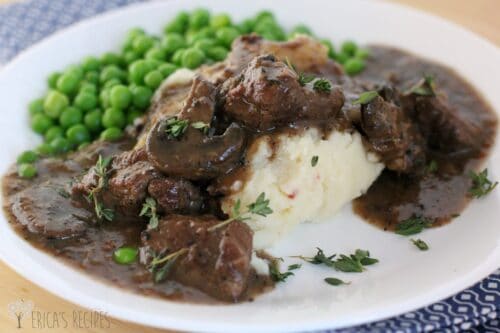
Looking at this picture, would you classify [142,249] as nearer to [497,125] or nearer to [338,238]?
[338,238]

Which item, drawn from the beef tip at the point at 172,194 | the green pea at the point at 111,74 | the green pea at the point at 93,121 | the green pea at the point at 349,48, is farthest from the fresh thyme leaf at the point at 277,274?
the green pea at the point at 349,48

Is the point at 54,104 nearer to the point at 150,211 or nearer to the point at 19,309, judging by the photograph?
the point at 150,211

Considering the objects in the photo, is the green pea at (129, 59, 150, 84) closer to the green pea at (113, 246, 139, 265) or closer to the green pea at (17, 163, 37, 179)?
the green pea at (17, 163, 37, 179)

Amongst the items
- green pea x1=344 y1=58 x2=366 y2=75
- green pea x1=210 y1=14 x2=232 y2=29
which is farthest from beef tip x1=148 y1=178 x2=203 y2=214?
green pea x1=210 y1=14 x2=232 y2=29

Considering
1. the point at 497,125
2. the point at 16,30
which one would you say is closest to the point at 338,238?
the point at 497,125

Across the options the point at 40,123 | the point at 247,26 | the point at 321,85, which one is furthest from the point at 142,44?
the point at 321,85
